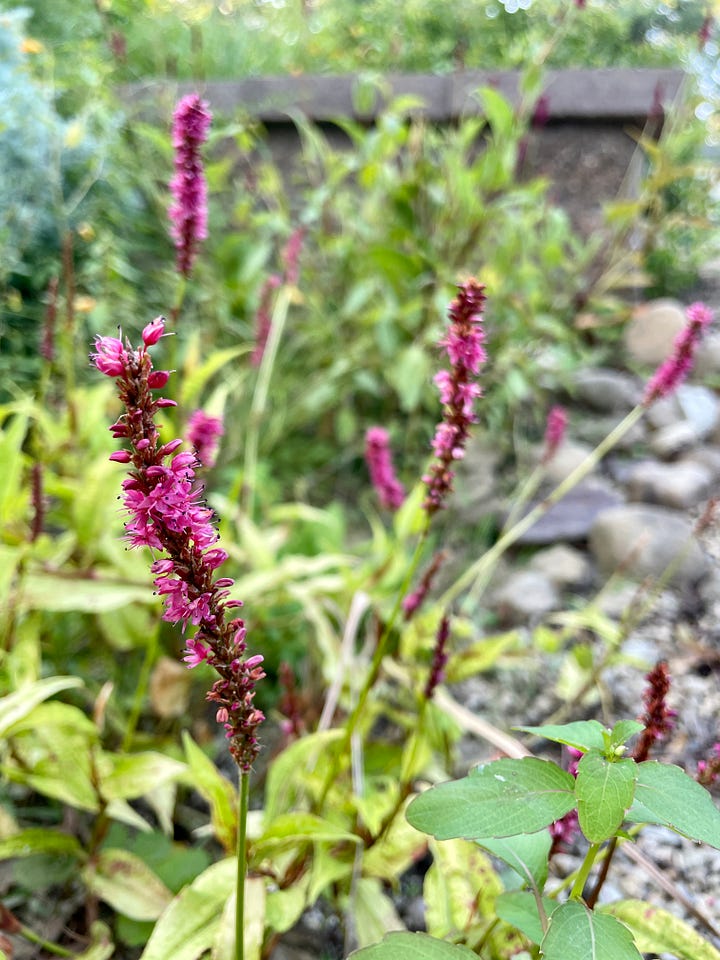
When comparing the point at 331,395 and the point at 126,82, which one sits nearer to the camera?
the point at 331,395

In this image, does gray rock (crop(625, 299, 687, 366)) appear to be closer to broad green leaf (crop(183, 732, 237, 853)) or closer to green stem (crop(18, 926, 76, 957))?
broad green leaf (crop(183, 732, 237, 853))

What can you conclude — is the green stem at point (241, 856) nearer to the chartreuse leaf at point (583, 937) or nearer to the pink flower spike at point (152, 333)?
the chartreuse leaf at point (583, 937)

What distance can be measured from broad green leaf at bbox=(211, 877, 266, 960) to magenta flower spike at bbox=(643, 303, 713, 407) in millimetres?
1178

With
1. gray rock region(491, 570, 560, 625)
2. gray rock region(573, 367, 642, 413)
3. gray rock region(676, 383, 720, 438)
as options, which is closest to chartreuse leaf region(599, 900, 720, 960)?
gray rock region(491, 570, 560, 625)

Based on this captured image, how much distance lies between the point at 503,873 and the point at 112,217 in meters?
2.91

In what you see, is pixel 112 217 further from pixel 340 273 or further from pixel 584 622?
pixel 584 622

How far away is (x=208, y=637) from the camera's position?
25.7 inches

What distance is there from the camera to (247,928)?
3.26 ft

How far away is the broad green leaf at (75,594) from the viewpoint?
1.45 m

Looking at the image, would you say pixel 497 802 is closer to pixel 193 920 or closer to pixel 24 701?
pixel 193 920

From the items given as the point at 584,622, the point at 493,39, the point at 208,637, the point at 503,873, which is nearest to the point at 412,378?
the point at 584,622

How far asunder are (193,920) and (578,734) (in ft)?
2.01

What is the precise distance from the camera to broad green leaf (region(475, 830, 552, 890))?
0.88 m

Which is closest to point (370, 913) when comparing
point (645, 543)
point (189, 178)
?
point (189, 178)
